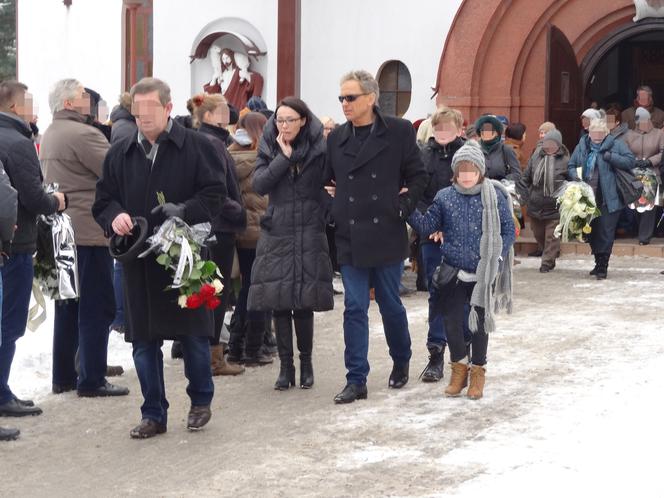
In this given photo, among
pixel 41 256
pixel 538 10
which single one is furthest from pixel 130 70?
pixel 41 256

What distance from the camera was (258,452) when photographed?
22.3ft

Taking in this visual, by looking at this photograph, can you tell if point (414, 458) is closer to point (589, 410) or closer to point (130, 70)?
point (589, 410)

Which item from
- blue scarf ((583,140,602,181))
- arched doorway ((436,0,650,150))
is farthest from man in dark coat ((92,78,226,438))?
arched doorway ((436,0,650,150))

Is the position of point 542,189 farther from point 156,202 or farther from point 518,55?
point 156,202

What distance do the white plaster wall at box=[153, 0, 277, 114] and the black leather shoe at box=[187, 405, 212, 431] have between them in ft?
36.4

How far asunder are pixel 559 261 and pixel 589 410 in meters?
7.98

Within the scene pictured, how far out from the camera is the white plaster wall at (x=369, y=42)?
17.1m

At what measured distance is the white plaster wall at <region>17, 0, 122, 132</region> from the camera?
21.8 metres

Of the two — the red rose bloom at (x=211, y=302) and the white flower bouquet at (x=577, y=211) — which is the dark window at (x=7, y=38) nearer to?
the white flower bouquet at (x=577, y=211)

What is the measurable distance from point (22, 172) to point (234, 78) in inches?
426

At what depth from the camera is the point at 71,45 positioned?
2244 cm

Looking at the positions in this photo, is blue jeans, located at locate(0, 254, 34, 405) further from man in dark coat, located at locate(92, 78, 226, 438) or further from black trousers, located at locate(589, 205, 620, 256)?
black trousers, located at locate(589, 205, 620, 256)

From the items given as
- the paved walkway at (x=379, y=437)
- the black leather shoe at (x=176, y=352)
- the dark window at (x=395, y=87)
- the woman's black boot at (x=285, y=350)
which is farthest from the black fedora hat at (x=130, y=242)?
the dark window at (x=395, y=87)

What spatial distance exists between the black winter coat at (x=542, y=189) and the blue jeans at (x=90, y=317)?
7128 mm
